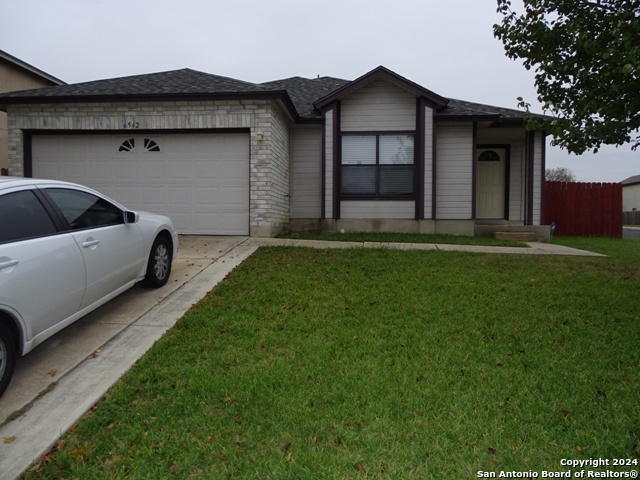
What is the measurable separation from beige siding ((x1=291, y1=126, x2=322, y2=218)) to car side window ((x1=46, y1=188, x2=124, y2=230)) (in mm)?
8019

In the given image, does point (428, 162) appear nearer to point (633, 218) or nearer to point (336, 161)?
point (336, 161)

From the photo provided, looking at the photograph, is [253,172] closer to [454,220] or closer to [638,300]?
[454,220]

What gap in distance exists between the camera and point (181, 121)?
9.99m

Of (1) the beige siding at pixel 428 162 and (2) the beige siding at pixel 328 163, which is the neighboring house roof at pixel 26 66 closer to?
(2) the beige siding at pixel 328 163

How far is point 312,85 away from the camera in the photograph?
619 inches

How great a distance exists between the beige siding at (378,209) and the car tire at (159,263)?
22.6ft

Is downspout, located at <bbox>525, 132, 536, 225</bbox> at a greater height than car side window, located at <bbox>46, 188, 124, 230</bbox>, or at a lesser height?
greater

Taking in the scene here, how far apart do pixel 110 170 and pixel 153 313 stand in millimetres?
6566

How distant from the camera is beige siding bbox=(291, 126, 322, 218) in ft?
41.6

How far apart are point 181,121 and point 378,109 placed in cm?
540

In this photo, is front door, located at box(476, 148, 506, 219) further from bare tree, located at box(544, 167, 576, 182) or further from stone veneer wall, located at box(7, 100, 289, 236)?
bare tree, located at box(544, 167, 576, 182)

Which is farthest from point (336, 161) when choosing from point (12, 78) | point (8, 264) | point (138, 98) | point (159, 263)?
point (12, 78)

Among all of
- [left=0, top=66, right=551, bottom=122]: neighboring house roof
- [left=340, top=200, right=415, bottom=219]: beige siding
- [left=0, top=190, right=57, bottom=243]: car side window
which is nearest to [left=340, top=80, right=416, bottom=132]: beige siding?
[left=0, top=66, right=551, bottom=122]: neighboring house roof

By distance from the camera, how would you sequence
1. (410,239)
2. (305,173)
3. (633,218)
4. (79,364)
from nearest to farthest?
(79,364) < (410,239) < (305,173) < (633,218)
